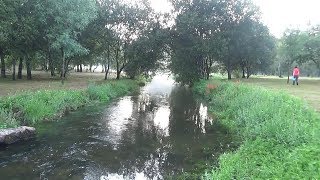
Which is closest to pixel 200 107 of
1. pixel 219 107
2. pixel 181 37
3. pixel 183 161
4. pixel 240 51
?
pixel 219 107

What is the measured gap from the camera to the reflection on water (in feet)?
40.8

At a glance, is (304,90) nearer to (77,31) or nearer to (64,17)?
(64,17)

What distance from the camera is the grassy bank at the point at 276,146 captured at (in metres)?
9.54

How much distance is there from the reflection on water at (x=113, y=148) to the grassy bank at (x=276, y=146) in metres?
1.73

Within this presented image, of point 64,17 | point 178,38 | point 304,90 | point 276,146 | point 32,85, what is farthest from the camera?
point 178,38

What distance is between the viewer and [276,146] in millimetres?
12250

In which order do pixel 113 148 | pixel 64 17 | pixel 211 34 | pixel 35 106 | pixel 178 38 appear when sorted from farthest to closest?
pixel 178 38 < pixel 211 34 < pixel 64 17 < pixel 35 106 < pixel 113 148

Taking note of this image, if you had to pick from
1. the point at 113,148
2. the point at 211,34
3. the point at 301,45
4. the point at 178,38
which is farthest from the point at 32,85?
the point at 301,45

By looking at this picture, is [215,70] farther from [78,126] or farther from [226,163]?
[226,163]

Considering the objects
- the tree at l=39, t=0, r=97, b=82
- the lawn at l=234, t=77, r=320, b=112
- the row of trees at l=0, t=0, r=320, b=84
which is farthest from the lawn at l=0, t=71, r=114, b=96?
the lawn at l=234, t=77, r=320, b=112

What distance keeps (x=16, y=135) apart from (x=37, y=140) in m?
1.04

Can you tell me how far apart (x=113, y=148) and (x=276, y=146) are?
25.0ft

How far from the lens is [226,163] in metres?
12.2

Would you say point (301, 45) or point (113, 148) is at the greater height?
point (301, 45)
